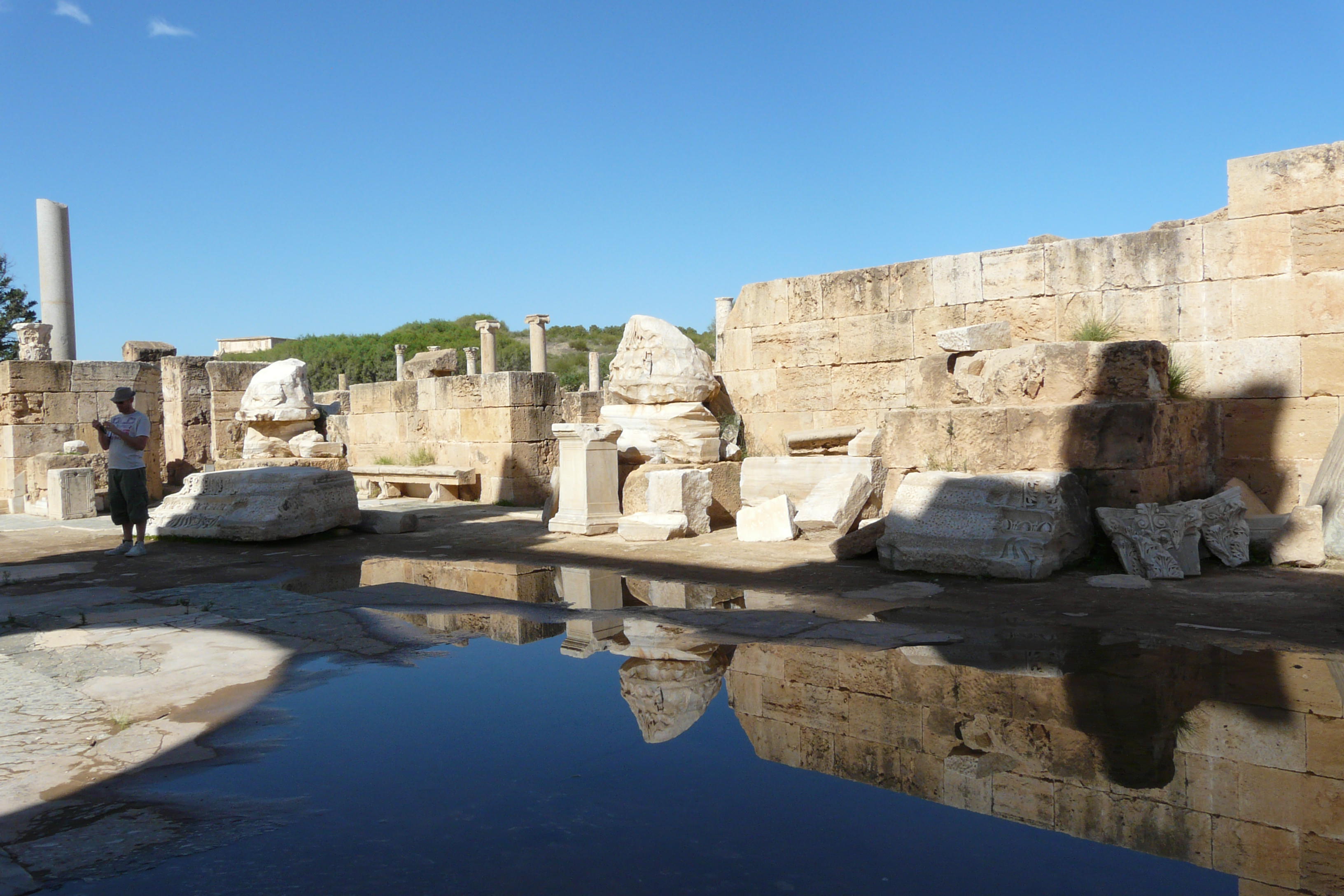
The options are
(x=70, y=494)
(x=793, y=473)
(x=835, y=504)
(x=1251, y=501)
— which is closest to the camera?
(x=1251, y=501)

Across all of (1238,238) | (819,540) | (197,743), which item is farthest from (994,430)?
(197,743)

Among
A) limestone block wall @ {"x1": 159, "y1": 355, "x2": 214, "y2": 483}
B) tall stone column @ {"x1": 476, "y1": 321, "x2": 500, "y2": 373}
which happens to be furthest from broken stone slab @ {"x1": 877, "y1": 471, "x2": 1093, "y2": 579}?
tall stone column @ {"x1": 476, "y1": 321, "x2": 500, "y2": 373}

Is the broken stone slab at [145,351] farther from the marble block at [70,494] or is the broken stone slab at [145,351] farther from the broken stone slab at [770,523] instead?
the broken stone slab at [770,523]

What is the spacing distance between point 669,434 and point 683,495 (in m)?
1.06

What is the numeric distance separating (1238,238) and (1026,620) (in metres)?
4.72

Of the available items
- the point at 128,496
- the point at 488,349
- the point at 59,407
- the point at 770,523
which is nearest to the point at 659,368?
the point at 770,523

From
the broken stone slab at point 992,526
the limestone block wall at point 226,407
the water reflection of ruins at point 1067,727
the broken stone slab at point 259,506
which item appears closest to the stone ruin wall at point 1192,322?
the broken stone slab at point 992,526

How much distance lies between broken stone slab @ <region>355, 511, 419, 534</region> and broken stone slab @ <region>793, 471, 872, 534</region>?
3.66 meters

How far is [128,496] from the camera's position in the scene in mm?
8031

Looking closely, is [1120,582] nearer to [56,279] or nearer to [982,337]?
[982,337]

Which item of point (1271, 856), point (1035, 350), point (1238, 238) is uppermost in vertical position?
point (1238, 238)

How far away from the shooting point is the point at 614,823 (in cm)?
247

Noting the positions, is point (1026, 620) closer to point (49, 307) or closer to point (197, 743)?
point (197, 743)

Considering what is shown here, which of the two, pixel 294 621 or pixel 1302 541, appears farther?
pixel 1302 541
